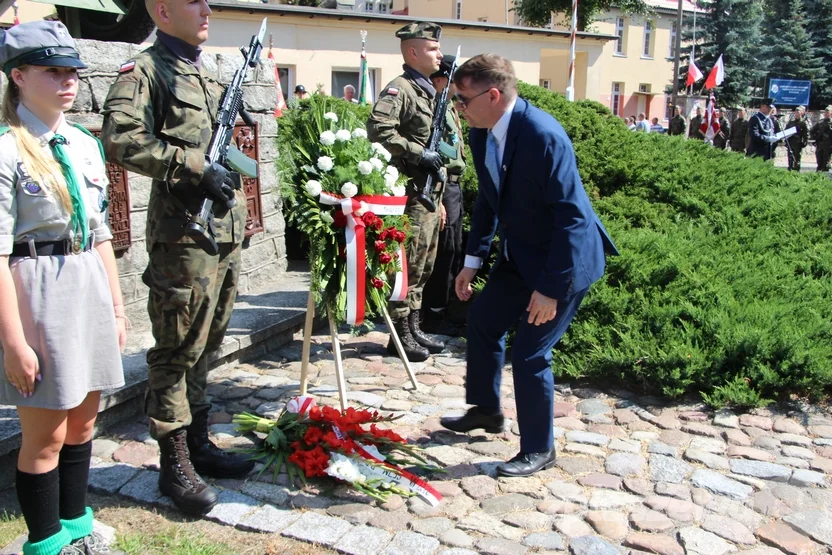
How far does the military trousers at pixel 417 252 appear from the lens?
18.9ft

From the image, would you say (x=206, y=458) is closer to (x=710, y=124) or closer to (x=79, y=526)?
(x=79, y=526)

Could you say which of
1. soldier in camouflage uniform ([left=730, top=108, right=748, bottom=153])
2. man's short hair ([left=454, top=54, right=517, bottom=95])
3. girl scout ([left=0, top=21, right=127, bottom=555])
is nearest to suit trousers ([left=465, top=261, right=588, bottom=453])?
man's short hair ([left=454, top=54, right=517, bottom=95])

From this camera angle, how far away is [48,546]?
2.95 meters

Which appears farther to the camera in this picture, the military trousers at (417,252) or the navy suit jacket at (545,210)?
the military trousers at (417,252)

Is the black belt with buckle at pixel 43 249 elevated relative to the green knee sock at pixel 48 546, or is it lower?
elevated

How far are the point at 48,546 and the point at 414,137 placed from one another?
368 cm

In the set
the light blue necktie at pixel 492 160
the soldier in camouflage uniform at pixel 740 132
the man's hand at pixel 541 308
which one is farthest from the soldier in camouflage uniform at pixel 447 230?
the soldier in camouflage uniform at pixel 740 132

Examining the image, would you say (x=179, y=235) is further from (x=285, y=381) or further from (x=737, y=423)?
(x=737, y=423)

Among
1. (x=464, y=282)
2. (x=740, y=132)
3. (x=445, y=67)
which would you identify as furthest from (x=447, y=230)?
(x=740, y=132)

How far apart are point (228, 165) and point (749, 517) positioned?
285 centimetres

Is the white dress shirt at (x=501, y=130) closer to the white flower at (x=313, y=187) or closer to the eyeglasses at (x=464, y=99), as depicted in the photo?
the eyeglasses at (x=464, y=99)

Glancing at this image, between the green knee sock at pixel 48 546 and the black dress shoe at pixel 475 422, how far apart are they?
2.15 meters

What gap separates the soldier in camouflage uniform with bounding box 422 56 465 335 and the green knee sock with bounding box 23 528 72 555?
12.2 ft

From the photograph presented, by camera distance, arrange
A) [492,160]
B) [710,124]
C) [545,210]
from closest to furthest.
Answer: [545,210] → [492,160] → [710,124]
